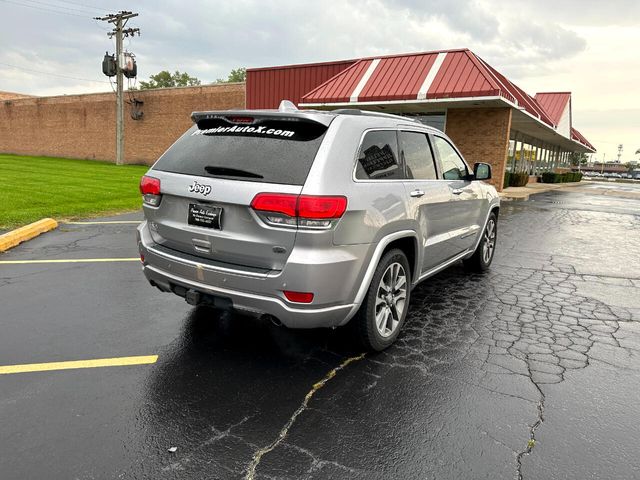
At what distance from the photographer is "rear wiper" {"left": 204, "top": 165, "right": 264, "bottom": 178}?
325 centimetres

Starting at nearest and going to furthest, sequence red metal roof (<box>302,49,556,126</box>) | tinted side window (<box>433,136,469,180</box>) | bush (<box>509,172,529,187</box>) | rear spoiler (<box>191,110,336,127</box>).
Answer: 1. rear spoiler (<box>191,110,336,127</box>)
2. tinted side window (<box>433,136,469,180</box>)
3. red metal roof (<box>302,49,556,126</box>)
4. bush (<box>509,172,529,187</box>)

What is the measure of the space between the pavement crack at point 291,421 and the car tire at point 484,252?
3174mm

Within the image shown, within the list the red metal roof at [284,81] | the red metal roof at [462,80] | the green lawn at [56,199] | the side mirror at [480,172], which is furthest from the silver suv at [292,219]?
the red metal roof at [284,81]

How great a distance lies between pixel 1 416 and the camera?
2.76 meters

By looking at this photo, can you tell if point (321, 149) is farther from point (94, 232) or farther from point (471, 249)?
point (94, 232)

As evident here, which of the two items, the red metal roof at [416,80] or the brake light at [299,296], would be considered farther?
the red metal roof at [416,80]

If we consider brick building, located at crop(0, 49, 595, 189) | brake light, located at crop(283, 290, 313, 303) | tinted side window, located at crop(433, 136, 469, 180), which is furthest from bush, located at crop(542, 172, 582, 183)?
brake light, located at crop(283, 290, 313, 303)

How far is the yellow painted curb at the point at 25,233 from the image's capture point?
22.8 feet

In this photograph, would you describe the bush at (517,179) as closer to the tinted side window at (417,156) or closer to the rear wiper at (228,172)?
the tinted side window at (417,156)

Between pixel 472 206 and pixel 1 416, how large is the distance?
15.8 ft

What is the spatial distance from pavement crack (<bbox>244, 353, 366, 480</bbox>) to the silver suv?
0.28 metres

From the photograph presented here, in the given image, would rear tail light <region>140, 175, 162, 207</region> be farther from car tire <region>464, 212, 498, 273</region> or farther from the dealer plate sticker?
car tire <region>464, 212, 498, 273</region>

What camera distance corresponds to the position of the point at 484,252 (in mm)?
6453

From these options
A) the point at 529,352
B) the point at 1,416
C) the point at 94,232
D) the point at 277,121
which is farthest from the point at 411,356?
the point at 94,232
